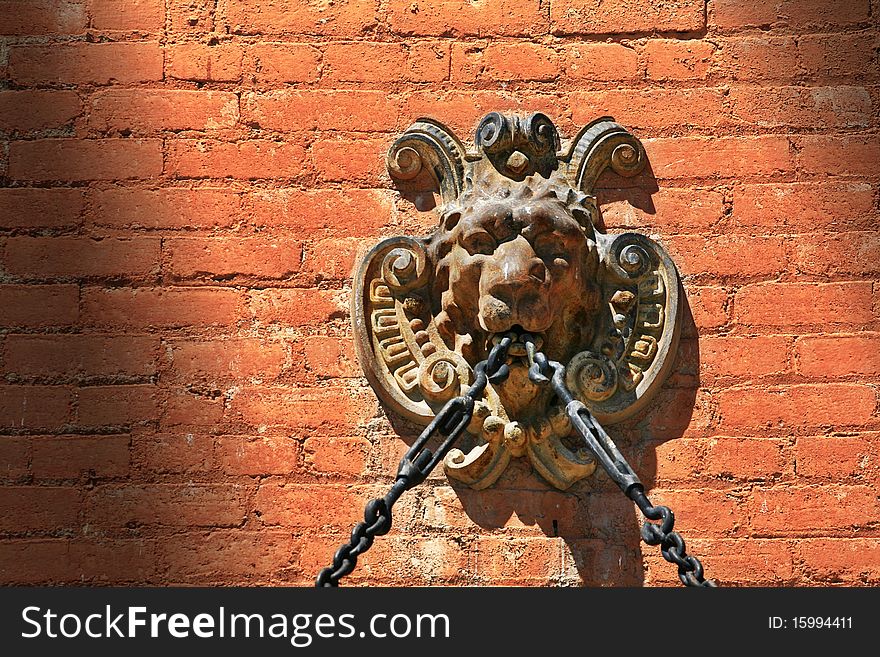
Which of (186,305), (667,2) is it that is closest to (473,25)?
(667,2)

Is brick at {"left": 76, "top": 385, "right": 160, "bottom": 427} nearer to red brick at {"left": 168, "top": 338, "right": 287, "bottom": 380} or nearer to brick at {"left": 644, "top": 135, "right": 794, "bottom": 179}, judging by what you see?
red brick at {"left": 168, "top": 338, "right": 287, "bottom": 380}

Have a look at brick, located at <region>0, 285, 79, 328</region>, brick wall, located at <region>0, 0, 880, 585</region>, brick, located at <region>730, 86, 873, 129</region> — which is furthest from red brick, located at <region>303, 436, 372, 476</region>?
brick, located at <region>730, 86, 873, 129</region>

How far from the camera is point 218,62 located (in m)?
3.83

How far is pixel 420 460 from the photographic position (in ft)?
10.5

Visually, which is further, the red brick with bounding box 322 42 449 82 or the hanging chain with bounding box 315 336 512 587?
the red brick with bounding box 322 42 449 82

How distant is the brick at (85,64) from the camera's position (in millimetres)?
3809

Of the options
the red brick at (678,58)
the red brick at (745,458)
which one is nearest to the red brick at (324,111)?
the red brick at (678,58)

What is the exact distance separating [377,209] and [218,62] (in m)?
0.57

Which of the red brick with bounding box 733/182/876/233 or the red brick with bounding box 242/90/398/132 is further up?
the red brick with bounding box 242/90/398/132

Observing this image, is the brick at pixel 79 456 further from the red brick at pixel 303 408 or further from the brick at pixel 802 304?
the brick at pixel 802 304

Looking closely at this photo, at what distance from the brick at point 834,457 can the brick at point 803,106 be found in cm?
80

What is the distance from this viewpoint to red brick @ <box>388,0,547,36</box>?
12.6 ft

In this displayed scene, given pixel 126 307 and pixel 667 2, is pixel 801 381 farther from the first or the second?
pixel 126 307

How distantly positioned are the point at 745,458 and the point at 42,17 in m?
2.10
